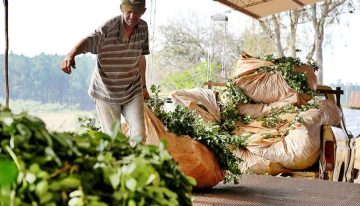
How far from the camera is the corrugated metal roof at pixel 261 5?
30.8 ft

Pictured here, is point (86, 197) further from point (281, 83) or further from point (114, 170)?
point (281, 83)

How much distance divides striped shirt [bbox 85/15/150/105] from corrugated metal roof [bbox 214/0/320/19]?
484 centimetres

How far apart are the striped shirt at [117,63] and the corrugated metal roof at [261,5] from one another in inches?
191

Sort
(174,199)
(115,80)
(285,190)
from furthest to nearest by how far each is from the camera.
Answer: (285,190) < (115,80) < (174,199)

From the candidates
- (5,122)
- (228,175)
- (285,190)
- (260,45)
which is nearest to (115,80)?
(228,175)

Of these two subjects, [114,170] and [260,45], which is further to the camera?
[260,45]

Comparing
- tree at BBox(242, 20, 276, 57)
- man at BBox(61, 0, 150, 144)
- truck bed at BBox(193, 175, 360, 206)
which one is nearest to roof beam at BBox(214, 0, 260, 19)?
truck bed at BBox(193, 175, 360, 206)

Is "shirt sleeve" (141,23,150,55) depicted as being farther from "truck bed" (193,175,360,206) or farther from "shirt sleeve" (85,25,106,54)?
"truck bed" (193,175,360,206)

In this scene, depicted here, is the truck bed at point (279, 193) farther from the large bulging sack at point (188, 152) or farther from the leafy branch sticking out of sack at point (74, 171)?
the leafy branch sticking out of sack at point (74, 171)

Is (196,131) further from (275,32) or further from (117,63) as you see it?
(275,32)

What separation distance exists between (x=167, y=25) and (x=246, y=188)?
12238mm

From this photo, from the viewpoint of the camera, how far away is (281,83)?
8445 mm

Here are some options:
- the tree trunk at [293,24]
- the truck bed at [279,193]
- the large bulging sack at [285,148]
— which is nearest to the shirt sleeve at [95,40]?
the truck bed at [279,193]

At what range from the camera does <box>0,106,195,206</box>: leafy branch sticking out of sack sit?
37.2 inches
